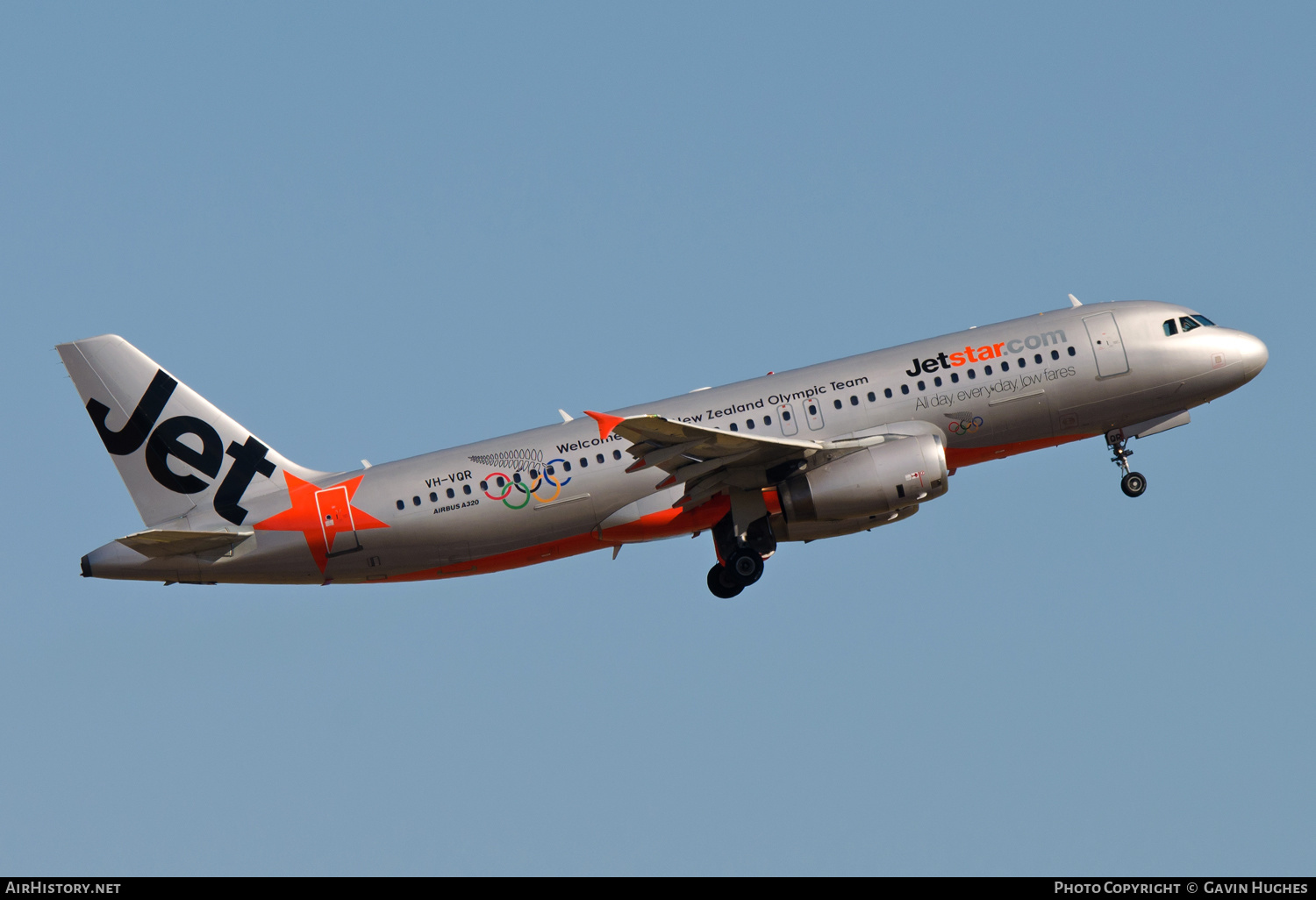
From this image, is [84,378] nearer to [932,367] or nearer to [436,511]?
[436,511]

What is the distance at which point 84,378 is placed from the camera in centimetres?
4288

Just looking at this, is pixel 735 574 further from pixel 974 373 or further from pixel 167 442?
pixel 167 442

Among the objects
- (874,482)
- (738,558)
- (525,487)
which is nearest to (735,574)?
(738,558)

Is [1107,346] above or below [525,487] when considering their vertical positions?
above

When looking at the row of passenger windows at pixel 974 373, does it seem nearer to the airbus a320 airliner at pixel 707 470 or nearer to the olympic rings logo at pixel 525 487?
the airbus a320 airliner at pixel 707 470

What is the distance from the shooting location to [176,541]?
132 ft

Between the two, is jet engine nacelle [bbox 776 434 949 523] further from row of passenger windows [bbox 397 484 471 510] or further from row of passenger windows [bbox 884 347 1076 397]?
row of passenger windows [bbox 397 484 471 510]

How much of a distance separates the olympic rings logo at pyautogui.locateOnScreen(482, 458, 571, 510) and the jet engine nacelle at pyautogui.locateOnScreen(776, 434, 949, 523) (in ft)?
20.2

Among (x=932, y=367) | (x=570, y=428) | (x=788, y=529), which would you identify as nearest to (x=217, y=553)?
(x=570, y=428)

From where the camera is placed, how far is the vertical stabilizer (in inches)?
1661

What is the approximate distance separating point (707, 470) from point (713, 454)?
85cm

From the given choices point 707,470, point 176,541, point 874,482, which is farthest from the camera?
point 176,541

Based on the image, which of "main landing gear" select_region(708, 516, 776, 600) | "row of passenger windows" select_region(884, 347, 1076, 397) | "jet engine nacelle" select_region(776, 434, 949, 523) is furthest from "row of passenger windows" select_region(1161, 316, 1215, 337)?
"main landing gear" select_region(708, 516, 776, 600)

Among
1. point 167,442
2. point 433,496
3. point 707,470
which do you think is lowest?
point 707,470
